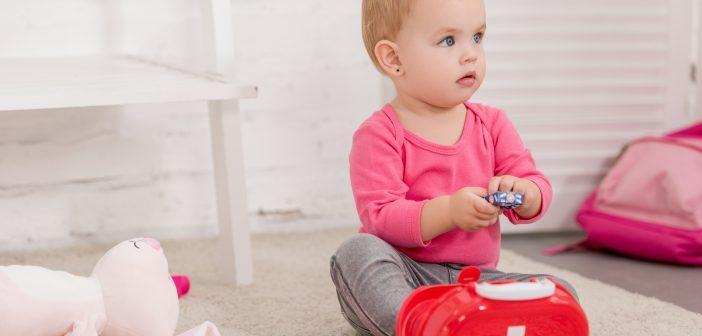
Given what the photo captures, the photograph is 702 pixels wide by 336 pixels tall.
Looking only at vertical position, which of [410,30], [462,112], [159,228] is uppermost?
[410,30]

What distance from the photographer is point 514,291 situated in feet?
2.37

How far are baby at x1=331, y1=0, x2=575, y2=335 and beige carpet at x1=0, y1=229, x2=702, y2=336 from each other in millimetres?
136

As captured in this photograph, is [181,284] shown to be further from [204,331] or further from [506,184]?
[506,184]

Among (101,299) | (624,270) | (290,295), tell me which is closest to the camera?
(101,299)

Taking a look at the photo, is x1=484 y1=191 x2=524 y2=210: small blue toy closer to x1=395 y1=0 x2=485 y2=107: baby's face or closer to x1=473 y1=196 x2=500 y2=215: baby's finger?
x1=473 y1=196 x2=500 y2=215: baby's finger

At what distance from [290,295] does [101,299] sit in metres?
0.38

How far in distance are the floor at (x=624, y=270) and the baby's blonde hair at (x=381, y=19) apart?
546 mm

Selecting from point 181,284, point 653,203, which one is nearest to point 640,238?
point 653,203

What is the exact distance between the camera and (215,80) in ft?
3.88

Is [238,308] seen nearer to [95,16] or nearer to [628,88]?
[95,16]

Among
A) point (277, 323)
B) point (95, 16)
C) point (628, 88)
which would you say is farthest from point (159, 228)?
point (628, 88)

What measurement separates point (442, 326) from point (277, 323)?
371 mm

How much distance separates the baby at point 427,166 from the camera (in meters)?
0.91

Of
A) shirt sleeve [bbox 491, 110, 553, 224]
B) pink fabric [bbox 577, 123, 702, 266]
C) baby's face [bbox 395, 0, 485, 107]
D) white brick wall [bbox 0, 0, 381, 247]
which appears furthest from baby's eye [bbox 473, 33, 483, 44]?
white brick wall [bbox 0, 0, 381, 247]
